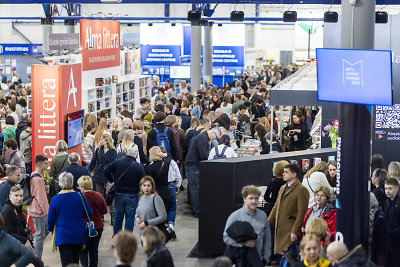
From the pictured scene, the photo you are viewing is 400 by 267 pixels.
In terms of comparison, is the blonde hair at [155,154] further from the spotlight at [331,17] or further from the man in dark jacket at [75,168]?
the spotlight at [331,17]

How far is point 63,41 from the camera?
1541 centimetres

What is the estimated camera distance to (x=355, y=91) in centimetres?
643

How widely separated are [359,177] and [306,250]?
143 centimetres

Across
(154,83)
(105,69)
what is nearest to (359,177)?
(105,69)

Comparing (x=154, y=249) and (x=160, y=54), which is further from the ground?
(x=160, y=54)

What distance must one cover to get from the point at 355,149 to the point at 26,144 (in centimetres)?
627

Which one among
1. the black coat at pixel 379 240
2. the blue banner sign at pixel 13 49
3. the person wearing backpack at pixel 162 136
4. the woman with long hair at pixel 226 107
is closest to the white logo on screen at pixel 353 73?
the black coat at pixel 379 240

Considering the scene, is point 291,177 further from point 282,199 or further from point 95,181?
point 95,181

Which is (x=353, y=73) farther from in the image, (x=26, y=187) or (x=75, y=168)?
(x=26, y=187)

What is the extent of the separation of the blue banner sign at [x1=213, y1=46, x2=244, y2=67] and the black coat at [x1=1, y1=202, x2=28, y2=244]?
23768 millimetres

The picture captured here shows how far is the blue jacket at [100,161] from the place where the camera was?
9.91 meters

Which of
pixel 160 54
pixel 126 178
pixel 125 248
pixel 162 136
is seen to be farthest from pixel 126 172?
pixel 160 54

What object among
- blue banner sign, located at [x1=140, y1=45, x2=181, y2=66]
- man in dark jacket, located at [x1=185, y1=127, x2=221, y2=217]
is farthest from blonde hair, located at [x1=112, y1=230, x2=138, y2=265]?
blue banner sign, located at [x1=140, y1=45, x2=181, y2=66]

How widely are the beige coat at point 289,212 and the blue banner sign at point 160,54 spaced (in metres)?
21.6
